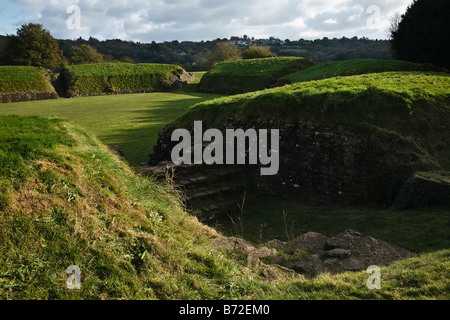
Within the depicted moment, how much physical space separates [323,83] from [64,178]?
891 centimetres

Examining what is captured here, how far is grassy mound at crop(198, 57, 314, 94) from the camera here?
29.6 metres

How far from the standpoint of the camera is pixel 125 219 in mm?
4832

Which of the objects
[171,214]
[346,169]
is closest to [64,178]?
[171,214]

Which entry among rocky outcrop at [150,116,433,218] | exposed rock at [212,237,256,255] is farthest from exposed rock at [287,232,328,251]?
rocky outcrop at [150,116,433,218]

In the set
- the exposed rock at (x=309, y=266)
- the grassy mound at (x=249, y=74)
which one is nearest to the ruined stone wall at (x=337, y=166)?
the exposed rock at (x=309, y=266)

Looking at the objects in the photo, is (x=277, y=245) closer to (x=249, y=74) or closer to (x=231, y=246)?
(x=231, y=246)

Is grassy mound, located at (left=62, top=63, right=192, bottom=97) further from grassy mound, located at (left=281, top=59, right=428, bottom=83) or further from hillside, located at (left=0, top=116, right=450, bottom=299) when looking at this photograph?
hillside, located at (left=0, top=116, right=450, bottom=299)

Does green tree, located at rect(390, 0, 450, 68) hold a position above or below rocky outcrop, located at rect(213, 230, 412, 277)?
above

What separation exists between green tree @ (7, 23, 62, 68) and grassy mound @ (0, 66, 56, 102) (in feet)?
19.7


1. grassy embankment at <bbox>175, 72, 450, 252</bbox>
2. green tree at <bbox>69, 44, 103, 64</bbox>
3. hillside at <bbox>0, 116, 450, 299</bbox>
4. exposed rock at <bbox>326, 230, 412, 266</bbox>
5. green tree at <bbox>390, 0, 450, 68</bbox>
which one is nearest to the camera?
hillside at <bbox>0, 116, 450, 299</bbox>

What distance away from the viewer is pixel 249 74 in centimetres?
3136

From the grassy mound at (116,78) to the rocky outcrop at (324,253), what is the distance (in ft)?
112

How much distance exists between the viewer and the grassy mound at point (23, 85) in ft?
106
